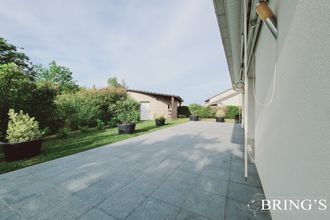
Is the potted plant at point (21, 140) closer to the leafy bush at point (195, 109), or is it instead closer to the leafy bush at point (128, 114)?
the leafy bush at point (128, 114)

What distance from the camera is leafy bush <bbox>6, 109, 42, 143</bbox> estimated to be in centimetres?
398

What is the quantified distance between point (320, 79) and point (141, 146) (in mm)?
4806

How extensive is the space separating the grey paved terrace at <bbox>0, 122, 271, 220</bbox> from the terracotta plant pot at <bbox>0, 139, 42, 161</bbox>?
1.00 meters

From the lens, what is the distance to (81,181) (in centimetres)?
270

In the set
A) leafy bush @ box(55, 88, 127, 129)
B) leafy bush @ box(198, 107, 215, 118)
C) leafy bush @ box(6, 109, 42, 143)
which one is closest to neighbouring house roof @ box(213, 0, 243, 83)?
leafy bush @ box(6, 109, 42, 143)

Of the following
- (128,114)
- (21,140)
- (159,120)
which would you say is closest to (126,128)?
(128,114)

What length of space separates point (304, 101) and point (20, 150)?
5.72 m

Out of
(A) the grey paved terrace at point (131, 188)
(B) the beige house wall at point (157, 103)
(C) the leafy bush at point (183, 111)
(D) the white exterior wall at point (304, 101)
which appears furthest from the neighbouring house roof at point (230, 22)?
(C) the leafy bush at point (183, 111)

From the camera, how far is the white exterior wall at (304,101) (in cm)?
74

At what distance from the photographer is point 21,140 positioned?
4.02m

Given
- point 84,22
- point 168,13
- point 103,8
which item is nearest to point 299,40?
point 168,13

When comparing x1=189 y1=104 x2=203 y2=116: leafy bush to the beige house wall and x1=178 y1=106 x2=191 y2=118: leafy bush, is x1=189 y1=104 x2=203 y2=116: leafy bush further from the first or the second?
the beige house wall

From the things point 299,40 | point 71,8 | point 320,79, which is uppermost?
point 71,8

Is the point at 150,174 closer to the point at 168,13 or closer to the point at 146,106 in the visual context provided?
the point at 168,13
